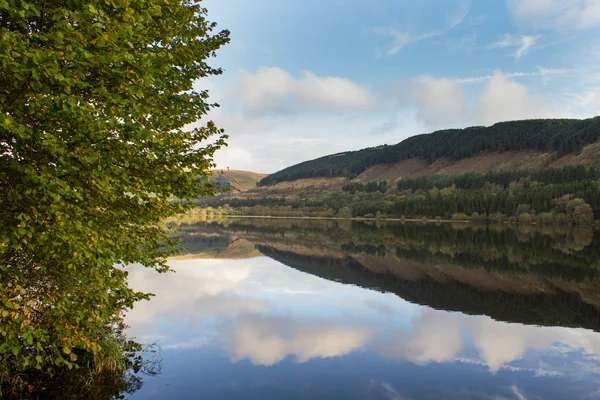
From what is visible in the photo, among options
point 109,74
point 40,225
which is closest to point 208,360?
point 40,225

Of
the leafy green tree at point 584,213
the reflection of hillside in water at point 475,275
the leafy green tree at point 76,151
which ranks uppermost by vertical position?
the leafy green tree at point 76,151

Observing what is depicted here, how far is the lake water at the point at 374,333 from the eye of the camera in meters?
15.4

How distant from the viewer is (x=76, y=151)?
845 centimetres

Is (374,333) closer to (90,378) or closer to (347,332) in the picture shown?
(347,332)

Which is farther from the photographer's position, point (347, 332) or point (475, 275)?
point (475, 275)

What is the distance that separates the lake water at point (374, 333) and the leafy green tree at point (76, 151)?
5160 millimetres

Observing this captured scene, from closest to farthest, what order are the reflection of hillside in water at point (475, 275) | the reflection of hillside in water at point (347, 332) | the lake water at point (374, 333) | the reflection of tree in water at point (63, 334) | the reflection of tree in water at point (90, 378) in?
the reflection of tree in water at point (63, 334) → the reflection of tree in water at point (90, 378) → the lake water at point (374, 333) → the reflection of hillside in water at point (347, 332) → the reflection of hillside in water at point (475, 275)

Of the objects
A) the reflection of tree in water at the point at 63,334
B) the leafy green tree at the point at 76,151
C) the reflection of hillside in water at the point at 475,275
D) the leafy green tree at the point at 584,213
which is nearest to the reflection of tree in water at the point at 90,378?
the reflection of tree in water at the point at 63,334

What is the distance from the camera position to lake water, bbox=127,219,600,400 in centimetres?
1535

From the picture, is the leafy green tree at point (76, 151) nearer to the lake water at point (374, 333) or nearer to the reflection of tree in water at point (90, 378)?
the reflection of tree in water at point (90, 378)

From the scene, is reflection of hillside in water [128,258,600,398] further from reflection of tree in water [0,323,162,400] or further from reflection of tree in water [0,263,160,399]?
reflection of tree in water [0,263,160,399]

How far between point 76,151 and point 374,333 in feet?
60.1

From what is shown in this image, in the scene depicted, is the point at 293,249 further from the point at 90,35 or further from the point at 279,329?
the point at 90,35

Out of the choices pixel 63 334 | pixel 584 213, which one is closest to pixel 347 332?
pixel 63 334
